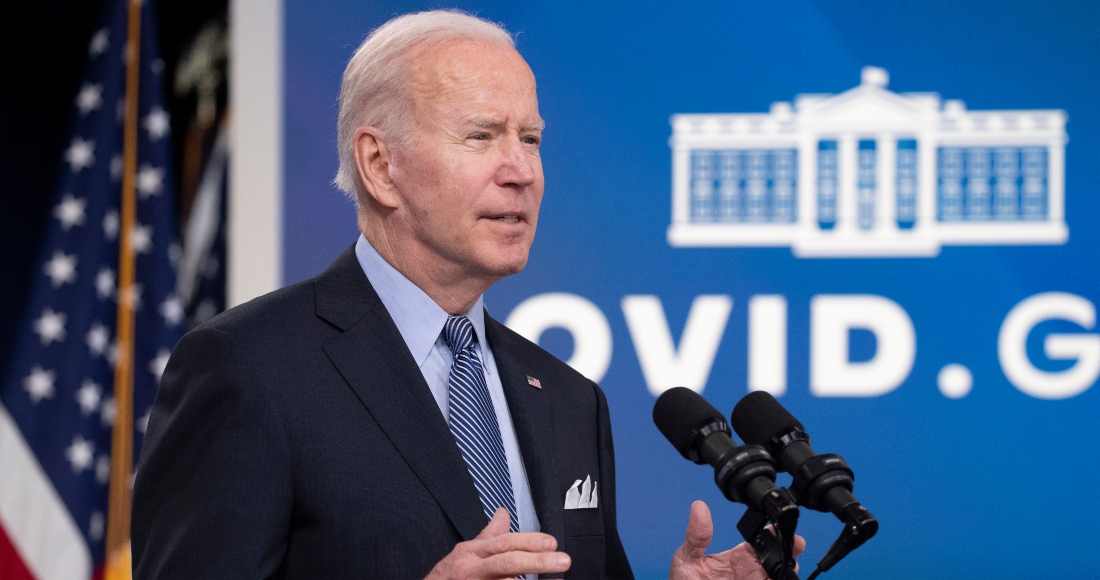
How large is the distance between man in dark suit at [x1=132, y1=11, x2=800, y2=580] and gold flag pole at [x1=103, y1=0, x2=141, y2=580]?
7.83 ft

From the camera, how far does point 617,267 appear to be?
11.7 ft

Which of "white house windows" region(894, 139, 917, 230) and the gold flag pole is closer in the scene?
"white house windows" region(894, 139, 917, 230)

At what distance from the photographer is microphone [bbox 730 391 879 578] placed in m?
1.35

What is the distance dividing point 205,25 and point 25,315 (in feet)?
4.68

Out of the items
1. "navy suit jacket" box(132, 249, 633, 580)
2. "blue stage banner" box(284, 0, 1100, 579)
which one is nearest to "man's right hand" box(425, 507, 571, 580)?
"navy suit jacket" box(132, 249, 633, 580)

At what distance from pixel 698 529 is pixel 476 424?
1.35ft

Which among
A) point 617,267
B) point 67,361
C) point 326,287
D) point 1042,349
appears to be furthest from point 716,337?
point 67,361

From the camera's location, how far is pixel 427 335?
6.00 ft

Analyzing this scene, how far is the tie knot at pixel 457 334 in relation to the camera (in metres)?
1.86

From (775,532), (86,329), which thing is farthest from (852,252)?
(86,329)

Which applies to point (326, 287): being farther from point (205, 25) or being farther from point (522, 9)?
point (205, 25)

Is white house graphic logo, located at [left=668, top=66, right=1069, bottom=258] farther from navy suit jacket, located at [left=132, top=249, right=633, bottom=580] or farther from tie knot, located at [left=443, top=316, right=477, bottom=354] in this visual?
navy suit jacket, located at [left=132, top=249, right=633, bottom=580]

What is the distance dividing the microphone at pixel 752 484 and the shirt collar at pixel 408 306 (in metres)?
0.51

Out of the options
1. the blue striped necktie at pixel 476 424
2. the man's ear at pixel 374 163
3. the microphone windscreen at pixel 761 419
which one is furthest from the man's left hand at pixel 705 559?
the man's ear at pixel 374 163
